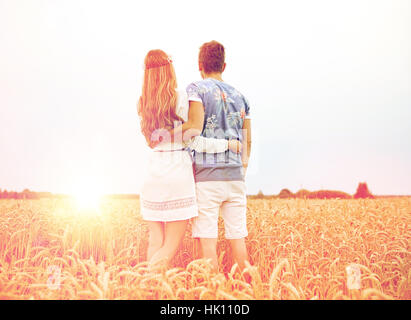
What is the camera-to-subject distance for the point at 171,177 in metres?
3.14

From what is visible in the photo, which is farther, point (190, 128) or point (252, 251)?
point (252, 251)

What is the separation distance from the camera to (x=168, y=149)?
319 centimetres

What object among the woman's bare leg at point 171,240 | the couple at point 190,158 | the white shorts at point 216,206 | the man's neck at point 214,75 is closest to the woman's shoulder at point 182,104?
the couple at point 190,158

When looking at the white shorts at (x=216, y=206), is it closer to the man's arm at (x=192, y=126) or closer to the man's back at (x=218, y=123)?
the man's back at (x=218, y=123)

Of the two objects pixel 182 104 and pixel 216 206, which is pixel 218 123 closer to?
pixel 182 104

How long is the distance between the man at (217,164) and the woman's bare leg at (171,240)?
0.46 ft

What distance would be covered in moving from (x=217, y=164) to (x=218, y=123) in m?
0.37

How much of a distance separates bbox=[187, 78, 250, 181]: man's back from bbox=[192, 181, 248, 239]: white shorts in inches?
2.7

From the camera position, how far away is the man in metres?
3.23

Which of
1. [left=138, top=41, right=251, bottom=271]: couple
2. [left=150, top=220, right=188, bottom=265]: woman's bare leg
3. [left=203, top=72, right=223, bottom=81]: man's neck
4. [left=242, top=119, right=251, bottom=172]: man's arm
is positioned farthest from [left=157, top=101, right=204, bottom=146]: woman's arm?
[left=150, top=220, right=188, bottom=265]: woman's bare leg

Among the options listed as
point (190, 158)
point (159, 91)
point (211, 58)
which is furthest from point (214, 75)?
point (190, 158)
